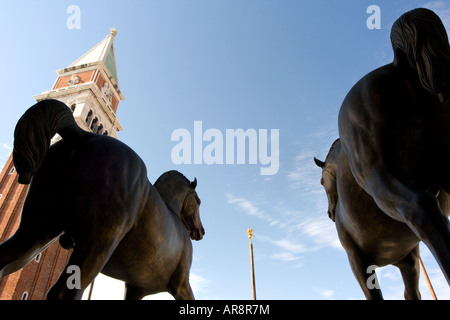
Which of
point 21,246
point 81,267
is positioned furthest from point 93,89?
point 81,267

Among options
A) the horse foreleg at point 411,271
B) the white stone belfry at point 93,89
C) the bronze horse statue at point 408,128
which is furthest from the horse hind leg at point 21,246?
the white stone belfry at point 93,89

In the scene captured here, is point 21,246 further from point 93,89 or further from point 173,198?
point 93,89

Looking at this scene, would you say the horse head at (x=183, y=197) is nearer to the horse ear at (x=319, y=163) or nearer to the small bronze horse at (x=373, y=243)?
the horse ear at (x=319, y=163)

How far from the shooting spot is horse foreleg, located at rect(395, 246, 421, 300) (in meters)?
3.05

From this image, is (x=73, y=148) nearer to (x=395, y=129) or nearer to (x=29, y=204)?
(x=29, y=204)

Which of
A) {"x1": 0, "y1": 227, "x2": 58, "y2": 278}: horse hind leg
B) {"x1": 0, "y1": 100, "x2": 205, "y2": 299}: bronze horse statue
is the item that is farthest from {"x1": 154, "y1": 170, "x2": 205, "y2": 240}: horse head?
{"x1": 0, "y1": 227, "x2": 58, "y2": 278}: horse hind leg

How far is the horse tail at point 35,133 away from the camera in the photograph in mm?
2543

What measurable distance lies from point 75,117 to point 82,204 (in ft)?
115

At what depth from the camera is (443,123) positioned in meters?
1.97

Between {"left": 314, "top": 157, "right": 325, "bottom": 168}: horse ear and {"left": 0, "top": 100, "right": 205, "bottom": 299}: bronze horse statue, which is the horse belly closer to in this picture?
{"left": 314, "top": 157, "right": 325, "bottom": 168}: horse ear

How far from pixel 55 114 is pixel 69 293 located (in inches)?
63.4
